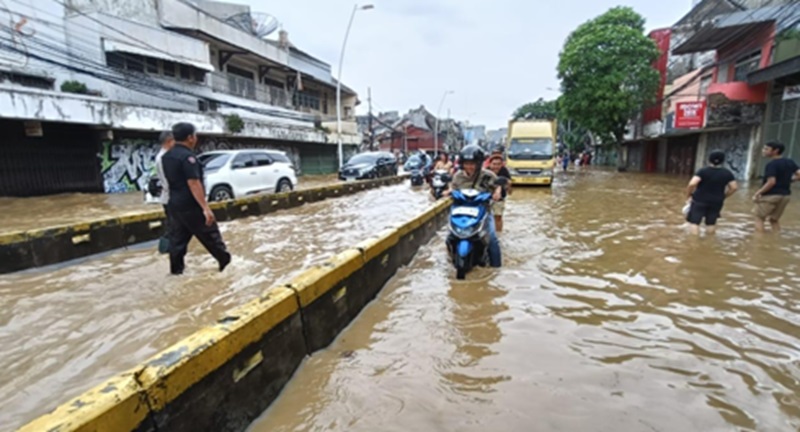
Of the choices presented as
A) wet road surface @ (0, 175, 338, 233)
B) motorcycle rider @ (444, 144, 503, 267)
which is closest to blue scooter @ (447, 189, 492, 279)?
motorcycle rider @ (444, 144, 503, 267)

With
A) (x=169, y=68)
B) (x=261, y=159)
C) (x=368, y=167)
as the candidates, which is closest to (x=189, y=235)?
(x=261, y=159)

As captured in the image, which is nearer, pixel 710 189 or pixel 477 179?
pixel 477 179

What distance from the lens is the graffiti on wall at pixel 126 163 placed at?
16016mm

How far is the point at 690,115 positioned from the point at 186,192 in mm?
22040

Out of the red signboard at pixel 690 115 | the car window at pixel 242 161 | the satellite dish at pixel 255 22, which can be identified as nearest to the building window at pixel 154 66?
the satellite dish at pixel 255 22

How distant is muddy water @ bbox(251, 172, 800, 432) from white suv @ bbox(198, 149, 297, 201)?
7.54 meters

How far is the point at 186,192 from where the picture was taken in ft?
15.2

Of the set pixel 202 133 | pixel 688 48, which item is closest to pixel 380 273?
pixel 202 133

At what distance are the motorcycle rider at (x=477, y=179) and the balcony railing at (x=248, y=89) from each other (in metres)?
21.5

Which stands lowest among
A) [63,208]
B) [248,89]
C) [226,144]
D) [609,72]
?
[63,208]

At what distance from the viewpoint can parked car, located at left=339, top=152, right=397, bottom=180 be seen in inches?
792

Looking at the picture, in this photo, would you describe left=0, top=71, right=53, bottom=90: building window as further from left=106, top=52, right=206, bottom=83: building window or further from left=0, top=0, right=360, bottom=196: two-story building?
left=106, top=52, right=206, bottom=83: building window

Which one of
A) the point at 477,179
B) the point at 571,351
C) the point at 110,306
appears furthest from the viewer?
the point at 477,179

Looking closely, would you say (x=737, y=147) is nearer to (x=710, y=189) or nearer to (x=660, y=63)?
(x=660, y=63)
